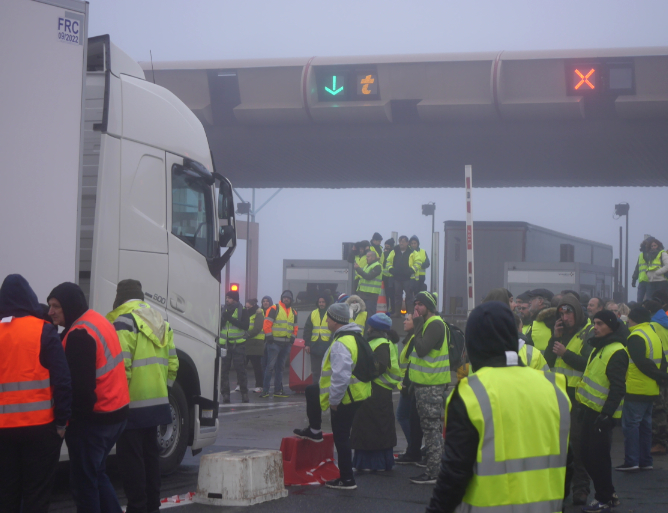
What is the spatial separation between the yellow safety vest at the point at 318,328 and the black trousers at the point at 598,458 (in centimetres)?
877

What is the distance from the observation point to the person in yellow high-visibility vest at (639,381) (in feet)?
27.9

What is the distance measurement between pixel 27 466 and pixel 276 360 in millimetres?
10807

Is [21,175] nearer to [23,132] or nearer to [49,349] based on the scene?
[23,132]

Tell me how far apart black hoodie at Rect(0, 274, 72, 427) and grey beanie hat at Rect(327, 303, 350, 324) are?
9.59 ft

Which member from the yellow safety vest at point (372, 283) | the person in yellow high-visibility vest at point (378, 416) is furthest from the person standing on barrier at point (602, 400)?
the yellow safety vest at point (372, 283)

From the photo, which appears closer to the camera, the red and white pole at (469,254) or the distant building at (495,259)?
the red and white pole at (469,254)

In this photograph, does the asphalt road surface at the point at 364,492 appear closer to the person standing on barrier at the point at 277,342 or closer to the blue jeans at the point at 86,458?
the blue jeans at the point at 86,458

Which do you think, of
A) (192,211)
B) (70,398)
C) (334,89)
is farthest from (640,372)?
(334,89)

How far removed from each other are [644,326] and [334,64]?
11.5 m

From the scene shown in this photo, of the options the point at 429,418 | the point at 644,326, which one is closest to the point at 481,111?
the point at 644,326

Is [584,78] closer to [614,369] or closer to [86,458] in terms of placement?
[614,369]

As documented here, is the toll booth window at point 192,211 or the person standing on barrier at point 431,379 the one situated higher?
the toll booth window at point 192,211

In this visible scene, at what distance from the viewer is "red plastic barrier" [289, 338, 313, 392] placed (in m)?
16.6

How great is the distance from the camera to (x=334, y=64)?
18453mm
